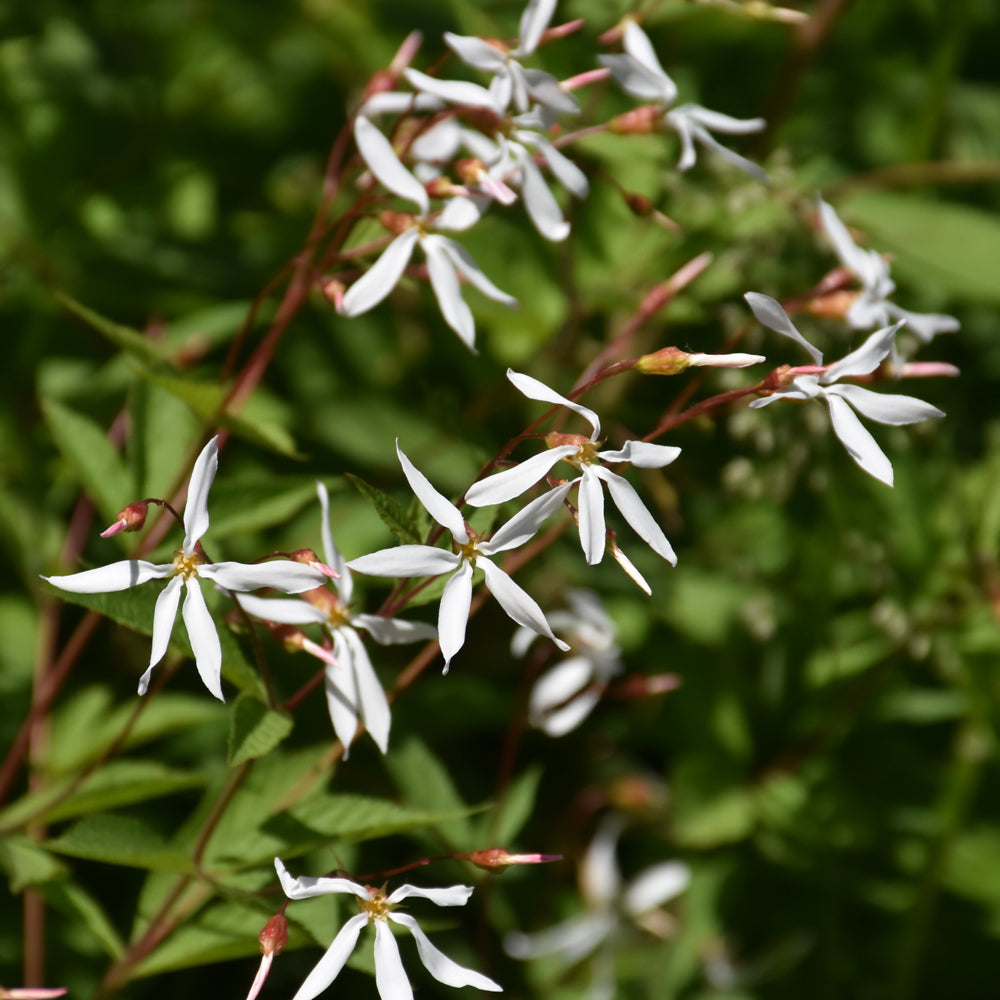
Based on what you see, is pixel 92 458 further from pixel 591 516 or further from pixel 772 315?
pixel 772 315

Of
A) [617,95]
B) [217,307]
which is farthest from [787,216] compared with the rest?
[217,307]

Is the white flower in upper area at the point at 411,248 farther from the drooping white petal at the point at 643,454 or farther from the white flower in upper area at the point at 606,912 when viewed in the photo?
the white flower in upper area at the point at 606,912

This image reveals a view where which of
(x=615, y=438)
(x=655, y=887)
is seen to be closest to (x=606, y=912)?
(x=655, y=887)

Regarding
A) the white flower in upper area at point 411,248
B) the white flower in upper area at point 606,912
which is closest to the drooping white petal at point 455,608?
the white flower in upper area at point 411,248

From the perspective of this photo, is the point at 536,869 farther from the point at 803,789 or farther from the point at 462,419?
the point at 462,419

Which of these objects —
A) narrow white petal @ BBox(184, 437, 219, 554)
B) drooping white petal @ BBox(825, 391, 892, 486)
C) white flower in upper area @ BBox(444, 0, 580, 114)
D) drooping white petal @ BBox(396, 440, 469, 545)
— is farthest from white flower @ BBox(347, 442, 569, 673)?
white flower in upper area @ BBox(444, 0, 580, 114)

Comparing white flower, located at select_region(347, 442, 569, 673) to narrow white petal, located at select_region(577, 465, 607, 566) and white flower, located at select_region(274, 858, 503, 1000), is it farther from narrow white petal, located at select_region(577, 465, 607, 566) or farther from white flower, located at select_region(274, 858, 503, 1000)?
white flower, located at select_region(274, 858, 503, 1000)

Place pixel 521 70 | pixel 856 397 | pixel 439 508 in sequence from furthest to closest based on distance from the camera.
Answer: pixel 521 70 < pixel 856 397 < pixel 439 508
